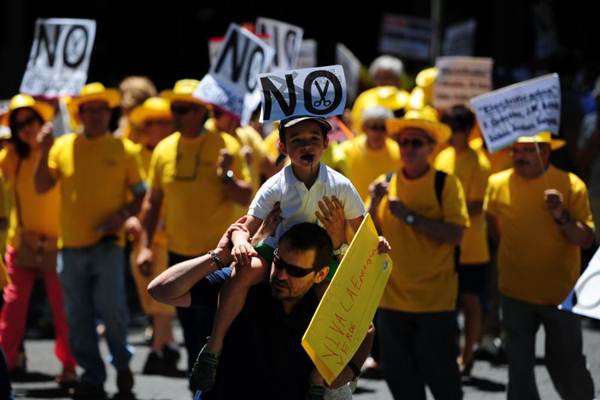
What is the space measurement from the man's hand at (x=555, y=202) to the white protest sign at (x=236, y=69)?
2323 mm

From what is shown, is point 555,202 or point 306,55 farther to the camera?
point 306,55

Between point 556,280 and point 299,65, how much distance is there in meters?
5.51

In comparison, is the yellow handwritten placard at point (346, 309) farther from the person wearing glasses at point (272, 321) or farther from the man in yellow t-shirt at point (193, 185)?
the man in yellow t-shirt at point (193, 185)

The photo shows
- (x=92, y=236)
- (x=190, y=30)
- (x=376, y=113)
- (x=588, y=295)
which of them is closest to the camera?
(x=588, y=295)

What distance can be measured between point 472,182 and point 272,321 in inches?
177

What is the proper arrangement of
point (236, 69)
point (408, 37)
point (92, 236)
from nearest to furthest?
point (92, 236) → point (236, 69) → point (408, 37)

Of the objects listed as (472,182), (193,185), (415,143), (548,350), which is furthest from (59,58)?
(548,350)

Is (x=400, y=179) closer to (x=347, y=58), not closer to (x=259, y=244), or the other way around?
(x=259, y=244)

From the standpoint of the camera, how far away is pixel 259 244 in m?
5.93

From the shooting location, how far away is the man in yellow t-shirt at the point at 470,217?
32.8 feet

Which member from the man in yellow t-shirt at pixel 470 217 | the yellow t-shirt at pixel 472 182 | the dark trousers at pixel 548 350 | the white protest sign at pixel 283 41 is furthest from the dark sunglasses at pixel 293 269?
the white protest sign at pixel 283 41

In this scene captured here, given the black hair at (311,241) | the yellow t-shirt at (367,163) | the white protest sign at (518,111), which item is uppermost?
the white protest sign at (518,111)

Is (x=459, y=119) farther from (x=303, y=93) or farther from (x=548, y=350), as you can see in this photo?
(x=303, y=93)

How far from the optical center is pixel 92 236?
9477 millimetres
